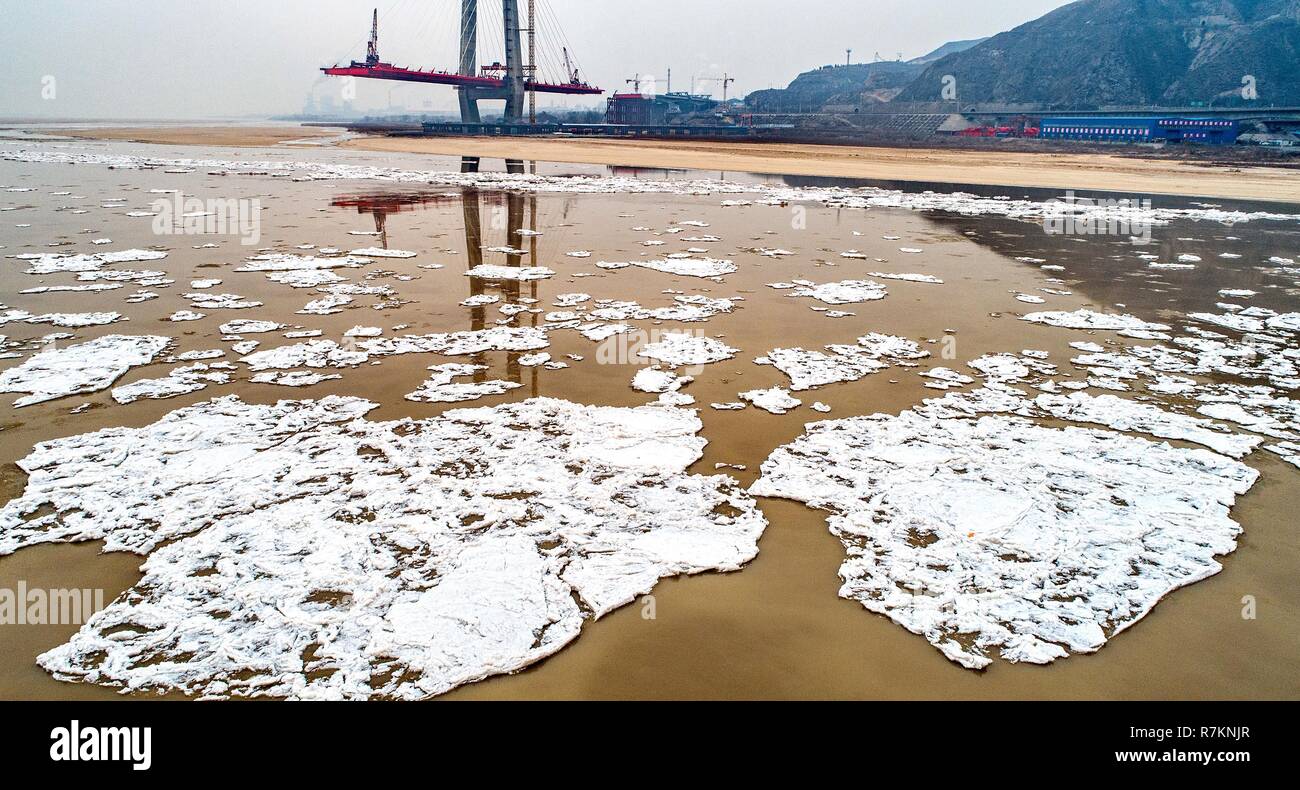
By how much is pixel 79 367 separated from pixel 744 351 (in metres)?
6.60

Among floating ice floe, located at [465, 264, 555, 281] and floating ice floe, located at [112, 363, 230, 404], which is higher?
floating ice floe, located at [465, 264, 555, 281]

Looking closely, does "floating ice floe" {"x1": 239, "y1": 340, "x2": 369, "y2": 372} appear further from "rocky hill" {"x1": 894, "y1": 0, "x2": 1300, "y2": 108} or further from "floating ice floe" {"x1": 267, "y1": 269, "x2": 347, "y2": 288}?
"rocky hill" {"x1": 894, "y1": 0, "x2": 1300, "y2": 108}

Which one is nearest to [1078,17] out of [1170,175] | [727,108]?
[727,108]

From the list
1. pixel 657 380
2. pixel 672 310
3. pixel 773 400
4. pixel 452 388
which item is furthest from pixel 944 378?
pixel 452 388

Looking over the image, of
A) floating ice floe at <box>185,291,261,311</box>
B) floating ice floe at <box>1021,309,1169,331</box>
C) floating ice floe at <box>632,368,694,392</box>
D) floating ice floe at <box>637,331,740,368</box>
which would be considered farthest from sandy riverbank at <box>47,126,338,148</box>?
floating ice floe at <box>1021,309,1169,331</box>

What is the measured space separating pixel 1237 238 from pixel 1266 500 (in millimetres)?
16161

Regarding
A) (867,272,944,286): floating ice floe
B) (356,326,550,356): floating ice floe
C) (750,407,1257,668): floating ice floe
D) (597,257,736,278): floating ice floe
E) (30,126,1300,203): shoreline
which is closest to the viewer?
(750,407,1257,668): floating ice floe

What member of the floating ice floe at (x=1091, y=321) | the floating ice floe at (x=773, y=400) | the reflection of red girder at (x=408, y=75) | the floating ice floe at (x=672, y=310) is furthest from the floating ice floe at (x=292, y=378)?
the reflection of red girder at (x=408, y=75)

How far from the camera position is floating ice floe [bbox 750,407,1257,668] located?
11.7 ft

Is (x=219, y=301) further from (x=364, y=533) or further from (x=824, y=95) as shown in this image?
(x=824, y=95)

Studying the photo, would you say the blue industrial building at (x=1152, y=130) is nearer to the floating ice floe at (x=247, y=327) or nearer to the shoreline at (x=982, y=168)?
the shoreline at (x=982, y=168)

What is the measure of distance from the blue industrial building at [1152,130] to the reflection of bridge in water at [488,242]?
56392 millimetres

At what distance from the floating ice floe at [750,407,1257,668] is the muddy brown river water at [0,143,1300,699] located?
0.46 ft

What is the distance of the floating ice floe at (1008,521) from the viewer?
11.7ft
